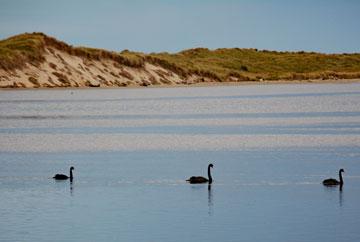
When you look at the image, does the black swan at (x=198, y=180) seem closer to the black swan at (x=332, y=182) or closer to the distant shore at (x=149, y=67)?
the black swan at (x=332, y=182)

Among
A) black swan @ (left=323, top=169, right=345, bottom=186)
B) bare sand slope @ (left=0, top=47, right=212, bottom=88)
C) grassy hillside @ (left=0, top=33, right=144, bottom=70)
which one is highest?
grassy hillside @ (left=0, top=33, right=144, bottom=70)

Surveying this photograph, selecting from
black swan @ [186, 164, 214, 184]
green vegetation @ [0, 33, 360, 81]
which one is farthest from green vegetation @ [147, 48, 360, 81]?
black swan @ [186, 164, 214, 184]

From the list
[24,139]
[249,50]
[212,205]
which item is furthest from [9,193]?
[249,50]

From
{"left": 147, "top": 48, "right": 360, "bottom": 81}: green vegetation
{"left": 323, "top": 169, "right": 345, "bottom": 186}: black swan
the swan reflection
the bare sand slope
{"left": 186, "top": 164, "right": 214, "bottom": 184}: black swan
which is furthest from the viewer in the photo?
{"left": 147, "top": 48, "right": 360, "bottom": 81}: green vegetation

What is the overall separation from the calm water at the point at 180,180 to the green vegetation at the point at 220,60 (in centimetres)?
6193

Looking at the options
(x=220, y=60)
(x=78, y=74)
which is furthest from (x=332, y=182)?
(x=220, y=60)

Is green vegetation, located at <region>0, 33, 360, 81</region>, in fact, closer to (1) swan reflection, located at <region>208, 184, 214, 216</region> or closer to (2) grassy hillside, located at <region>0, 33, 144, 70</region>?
(2) grassy hillside, located at <region>0, 33, 144, 70</region>

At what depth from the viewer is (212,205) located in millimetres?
26234

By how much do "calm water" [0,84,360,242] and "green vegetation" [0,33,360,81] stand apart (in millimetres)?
61930

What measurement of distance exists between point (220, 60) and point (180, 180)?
146 m

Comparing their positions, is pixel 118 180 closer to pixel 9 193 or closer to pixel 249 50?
pixel 9 193

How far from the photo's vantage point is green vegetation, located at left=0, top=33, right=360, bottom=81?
125 m

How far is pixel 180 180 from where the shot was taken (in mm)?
31484

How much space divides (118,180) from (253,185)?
14.6 feet
